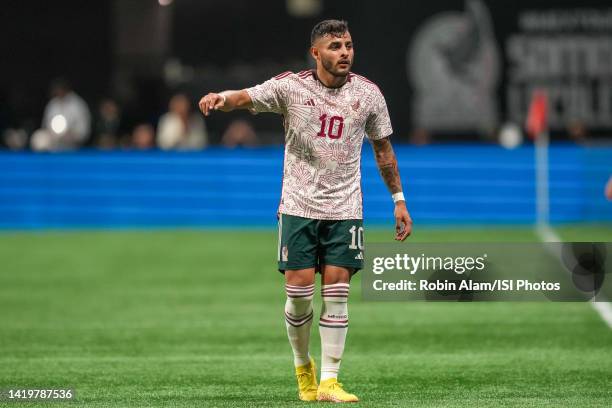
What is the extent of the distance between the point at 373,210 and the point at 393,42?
6.52 m

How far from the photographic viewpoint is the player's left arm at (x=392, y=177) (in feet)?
29.0

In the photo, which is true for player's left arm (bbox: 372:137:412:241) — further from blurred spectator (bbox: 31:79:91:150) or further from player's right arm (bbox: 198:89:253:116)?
blurred spectator (bbox: 31:79:91:150)

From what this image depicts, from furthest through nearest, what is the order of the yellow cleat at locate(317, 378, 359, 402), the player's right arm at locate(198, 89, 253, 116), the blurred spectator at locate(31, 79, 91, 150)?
the blurred spectator at locate(31, 79, 91, 150) → the yellow cleat at locate(317, 378, 359, 402) → the player's right arm at locate(198, 89, 253, 116)

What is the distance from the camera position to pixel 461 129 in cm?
2889

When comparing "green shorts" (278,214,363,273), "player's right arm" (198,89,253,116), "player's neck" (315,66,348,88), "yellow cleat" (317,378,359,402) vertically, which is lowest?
"yellow cleat" (317,378,359,402)

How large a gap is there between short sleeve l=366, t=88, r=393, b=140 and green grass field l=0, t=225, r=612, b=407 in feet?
A: 5.25

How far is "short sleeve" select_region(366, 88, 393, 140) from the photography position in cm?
877

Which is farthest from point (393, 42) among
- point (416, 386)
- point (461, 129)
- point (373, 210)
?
point (416, 386)

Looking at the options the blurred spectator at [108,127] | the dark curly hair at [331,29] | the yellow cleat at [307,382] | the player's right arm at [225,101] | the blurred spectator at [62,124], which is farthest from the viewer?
the blurred spectator at [108,127]

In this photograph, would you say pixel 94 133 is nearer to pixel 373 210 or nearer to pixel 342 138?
pixel 373 210

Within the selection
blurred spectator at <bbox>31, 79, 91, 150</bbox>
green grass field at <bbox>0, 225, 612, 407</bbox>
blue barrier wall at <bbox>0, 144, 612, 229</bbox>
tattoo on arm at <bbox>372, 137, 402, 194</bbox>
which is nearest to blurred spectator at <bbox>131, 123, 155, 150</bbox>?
blurred spectator at <bbox>31, 79, 91, 150</bbox>

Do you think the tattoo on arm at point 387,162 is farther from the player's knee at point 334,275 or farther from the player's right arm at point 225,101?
the player's right arm at point 225,101

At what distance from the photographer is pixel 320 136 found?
8656 mm

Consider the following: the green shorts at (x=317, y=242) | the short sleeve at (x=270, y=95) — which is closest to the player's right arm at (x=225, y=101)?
the short sleeve at (x=270, y=95)
